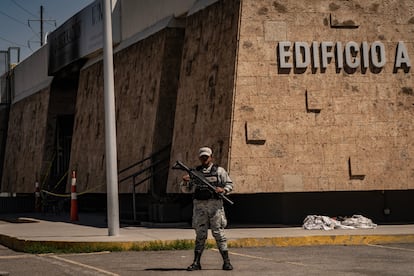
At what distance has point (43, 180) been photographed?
3378cm

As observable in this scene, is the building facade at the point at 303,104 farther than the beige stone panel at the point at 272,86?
No

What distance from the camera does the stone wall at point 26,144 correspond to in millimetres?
34750

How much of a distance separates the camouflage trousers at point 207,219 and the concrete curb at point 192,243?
3.08 metres

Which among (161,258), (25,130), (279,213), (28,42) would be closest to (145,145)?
(279,213)

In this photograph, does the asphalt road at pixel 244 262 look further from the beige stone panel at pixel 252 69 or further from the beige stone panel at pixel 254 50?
the beige stone panel at pixel 254 50

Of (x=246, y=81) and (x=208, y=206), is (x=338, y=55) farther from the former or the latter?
(x=208, y=206)

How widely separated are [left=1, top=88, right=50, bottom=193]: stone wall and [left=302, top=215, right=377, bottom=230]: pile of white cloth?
19.6 m

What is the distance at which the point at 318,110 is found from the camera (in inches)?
687

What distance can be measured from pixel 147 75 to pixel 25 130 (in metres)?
17.1

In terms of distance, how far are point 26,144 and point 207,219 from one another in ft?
91.8

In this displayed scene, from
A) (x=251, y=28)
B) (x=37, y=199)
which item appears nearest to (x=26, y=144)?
(x=37, y=199)

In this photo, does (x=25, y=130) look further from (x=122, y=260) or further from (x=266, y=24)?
(x=122, y=260)

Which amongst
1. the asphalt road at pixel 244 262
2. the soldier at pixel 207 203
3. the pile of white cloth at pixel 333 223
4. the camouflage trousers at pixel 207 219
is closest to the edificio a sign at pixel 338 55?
the pile of white cloth at pixel 333 223

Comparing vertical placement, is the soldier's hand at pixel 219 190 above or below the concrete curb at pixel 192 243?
above
